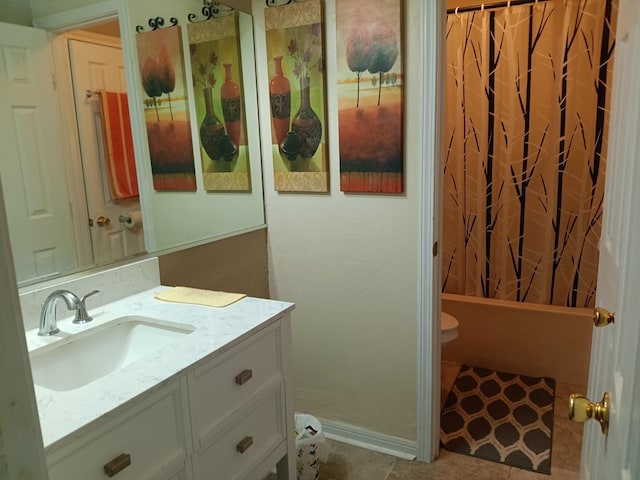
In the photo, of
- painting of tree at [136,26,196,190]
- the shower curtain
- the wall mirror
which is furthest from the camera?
the shower curtain

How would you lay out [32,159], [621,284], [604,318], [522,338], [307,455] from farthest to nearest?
[522,338], [307,455], [32,159], [604,318], [621,284]

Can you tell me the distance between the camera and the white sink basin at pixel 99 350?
1.30 meters

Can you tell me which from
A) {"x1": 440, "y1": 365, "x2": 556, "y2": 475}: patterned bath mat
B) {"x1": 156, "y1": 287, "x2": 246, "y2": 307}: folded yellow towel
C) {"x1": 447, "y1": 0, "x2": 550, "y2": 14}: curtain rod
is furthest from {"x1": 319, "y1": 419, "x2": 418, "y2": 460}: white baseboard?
{"x1": 447, "y1": 0, "x2": 550, "y2": 14}: curtain rod

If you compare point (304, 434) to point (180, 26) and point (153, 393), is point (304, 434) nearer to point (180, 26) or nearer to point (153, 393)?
point (153, 393)

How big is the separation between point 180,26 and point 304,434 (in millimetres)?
1718

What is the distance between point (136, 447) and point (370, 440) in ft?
4.74

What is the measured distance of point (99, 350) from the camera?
4.75 feet

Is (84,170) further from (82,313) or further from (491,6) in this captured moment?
(491,6)

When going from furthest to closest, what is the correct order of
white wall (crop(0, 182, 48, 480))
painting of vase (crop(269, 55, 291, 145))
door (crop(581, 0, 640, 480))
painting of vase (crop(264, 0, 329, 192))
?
painting of vase (crop(269, 55, 291, 145))
painting of vase (crop(264, 0, 329, 192))
door (crop(581, 0, 640, 480))
white wall (crop(0, 182, 48, 480))

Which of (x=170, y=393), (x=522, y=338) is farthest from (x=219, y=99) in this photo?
(x=522, y=338)

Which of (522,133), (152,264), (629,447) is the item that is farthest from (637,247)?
(522,133)

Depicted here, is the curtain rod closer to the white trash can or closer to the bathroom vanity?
the bathroom vanity

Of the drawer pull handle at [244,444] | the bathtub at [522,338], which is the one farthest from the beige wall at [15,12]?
the bathtub at [522,338]

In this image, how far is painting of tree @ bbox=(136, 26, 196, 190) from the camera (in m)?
1.86
